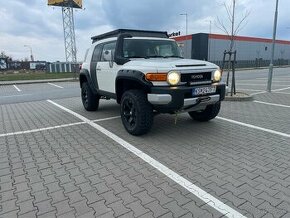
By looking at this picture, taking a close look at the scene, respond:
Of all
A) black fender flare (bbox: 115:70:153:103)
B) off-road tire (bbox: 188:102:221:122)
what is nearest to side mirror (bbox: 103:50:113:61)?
black fender flare (bbox: 115:70:153:103)

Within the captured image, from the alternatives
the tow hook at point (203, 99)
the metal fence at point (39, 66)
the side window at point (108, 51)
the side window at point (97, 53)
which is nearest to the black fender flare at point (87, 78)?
the side window at point (97, 53)

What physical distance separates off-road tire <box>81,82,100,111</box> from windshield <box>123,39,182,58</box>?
2299mm

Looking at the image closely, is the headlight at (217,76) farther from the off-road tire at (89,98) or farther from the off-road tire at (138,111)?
the off-road tire at (89,98)

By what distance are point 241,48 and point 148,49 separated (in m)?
53.1

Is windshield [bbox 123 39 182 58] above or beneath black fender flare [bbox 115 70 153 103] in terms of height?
above

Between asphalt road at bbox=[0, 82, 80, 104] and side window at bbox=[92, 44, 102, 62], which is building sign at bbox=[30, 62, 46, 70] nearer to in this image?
asphalt road at bbox=[0, 82, 80, 104]

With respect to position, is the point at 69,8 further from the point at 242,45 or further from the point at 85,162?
the point at 85,162

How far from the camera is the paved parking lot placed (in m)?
2.86

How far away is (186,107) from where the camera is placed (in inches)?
191

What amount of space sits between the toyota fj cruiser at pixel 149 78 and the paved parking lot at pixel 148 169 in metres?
0.59

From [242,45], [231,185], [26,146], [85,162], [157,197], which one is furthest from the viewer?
[242,45]

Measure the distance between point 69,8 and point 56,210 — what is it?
40.7 m

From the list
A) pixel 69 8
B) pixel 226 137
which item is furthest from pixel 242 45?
pixel 226 137

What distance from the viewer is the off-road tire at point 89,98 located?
765cm
